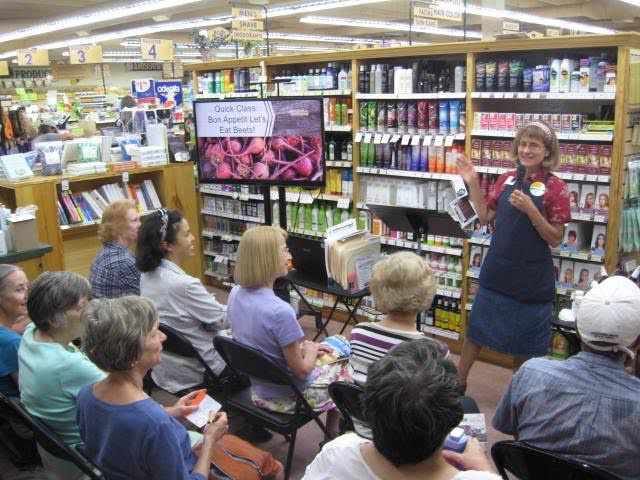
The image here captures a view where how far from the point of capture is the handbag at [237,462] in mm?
2514

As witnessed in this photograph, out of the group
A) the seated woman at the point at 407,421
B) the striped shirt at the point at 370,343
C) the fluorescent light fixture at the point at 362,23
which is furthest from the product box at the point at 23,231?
the fluorescent light fixture at the point at 362,23

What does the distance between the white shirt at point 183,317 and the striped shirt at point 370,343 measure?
3.24 ft

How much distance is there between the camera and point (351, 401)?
233 centimetres

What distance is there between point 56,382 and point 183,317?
0.95 meters

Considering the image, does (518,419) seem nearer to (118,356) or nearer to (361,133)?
(118,356)

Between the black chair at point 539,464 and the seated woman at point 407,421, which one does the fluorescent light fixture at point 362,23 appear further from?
the seated woman at point 407,421

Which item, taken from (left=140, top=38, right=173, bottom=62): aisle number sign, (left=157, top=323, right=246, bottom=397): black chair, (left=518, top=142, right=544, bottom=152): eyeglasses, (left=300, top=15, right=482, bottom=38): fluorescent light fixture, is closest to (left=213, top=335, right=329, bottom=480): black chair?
(left=157, top=323, right=246, bottom=397): black chair

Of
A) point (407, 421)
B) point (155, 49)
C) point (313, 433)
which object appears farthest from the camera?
point (155, 49)

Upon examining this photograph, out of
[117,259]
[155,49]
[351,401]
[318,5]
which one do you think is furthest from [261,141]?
[155,49]

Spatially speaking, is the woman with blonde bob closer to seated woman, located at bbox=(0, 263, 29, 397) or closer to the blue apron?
the blue apron

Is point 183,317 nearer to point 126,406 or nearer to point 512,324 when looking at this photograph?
point 126,406

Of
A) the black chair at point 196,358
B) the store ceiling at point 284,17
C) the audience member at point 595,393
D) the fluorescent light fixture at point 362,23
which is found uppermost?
the store ceiling at point 284,17

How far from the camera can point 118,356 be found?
196 centimetres

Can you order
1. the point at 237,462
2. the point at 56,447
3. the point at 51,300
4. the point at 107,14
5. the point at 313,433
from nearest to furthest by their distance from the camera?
the point at 56,447 → the point at 51,300 → the point at 237,462 → the point at 313,433 → the point at 107,14
